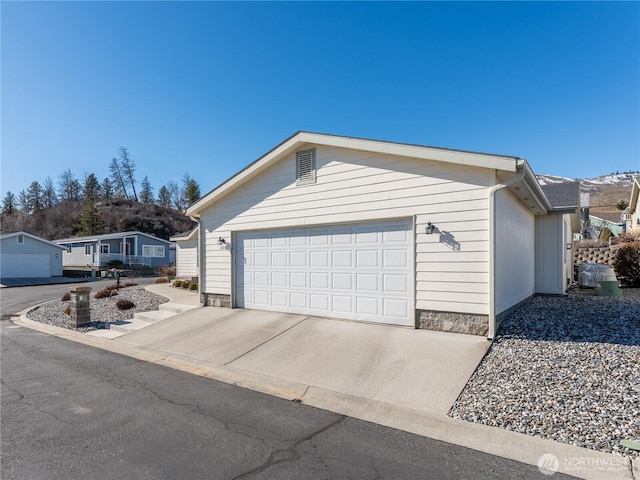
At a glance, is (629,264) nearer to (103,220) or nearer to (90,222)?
(90,222)

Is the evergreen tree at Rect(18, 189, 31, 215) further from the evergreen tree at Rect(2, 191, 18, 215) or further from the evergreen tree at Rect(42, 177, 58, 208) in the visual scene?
the evergreen tree at Rect(42, 177, 58, 208)

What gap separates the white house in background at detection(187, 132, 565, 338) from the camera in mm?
6141

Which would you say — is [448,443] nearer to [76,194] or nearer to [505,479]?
[505,479]

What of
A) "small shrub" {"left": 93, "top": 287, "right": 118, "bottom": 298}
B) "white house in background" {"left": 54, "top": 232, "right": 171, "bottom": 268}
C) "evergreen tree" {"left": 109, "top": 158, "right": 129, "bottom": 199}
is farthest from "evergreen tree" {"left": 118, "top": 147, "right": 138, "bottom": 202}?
"small shrub" {"left": 93, "top": 287, "right": 118, "bottom": 298}

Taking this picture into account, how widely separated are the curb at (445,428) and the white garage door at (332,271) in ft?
9.07

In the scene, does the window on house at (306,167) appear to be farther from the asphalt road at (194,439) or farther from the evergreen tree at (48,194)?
the evergreen tree at (48,194)

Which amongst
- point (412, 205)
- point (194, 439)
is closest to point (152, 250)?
point (412, 205)

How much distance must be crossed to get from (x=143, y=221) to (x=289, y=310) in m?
57.7

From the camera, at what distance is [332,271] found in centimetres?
783

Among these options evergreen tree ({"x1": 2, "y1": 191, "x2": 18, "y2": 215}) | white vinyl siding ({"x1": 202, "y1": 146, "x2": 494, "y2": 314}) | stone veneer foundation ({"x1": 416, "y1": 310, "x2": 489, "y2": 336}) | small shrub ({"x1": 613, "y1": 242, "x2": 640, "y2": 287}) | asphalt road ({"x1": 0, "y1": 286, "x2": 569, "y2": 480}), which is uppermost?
evergreen tree ({"x1": 2, "y1": 191, "x2": 18, "y2": 215})

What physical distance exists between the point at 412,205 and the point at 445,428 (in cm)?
419

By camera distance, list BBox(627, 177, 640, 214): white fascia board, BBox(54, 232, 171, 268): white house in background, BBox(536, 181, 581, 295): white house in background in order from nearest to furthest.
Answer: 1. BBox(536, 181, 581, 295): white house in background
2. BBox(627, 177, 640, 214): white fascia board
3. BBox(54, 232, 171, 268): white house in background

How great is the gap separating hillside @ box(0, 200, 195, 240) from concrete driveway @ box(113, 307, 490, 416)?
53.5 m

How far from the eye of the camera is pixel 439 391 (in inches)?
174
